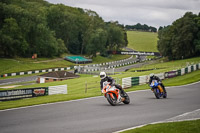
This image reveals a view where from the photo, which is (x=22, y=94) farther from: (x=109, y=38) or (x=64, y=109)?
(x=109, y=38)

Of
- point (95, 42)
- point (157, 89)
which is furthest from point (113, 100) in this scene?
point (95, 42)

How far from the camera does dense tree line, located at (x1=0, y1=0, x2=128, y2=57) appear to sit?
8094cm

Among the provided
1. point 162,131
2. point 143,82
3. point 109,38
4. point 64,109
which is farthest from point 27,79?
point 109,38

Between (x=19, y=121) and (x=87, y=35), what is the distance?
10532 centimetres

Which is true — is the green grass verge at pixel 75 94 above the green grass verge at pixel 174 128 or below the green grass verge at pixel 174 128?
below

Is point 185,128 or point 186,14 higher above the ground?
point 186,14

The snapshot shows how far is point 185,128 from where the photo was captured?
1000 cm

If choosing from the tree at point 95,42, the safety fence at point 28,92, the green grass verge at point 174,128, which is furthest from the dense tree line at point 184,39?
the green grass verge at point 174,128

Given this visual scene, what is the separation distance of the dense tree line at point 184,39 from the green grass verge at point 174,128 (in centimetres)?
8337

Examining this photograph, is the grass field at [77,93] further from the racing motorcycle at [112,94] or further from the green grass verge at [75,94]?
the racing motorcycle at [112,94]

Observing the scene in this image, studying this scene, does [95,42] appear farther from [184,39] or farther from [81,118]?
[81,118]

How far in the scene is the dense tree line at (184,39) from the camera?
9188 centimetres

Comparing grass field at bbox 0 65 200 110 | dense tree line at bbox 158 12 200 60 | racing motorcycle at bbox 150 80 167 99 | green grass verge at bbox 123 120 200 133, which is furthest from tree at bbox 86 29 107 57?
green grass verge at bbox 123 120 200 133

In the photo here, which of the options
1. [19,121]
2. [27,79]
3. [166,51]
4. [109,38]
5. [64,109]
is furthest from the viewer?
[109,38]
